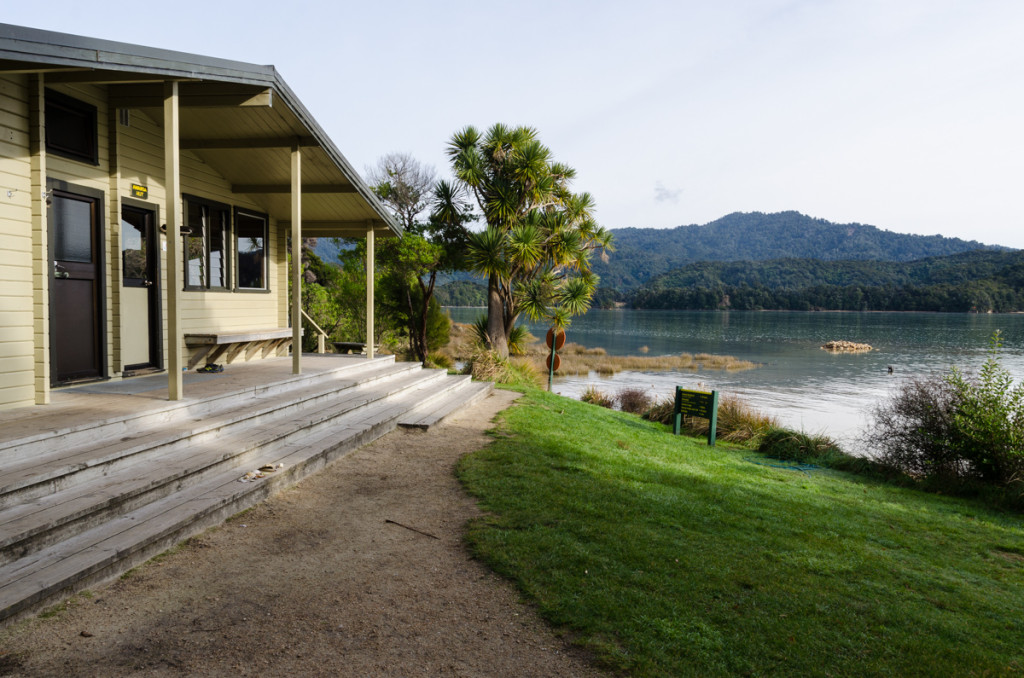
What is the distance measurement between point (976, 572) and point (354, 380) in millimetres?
7646

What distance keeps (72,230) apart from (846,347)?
155ft

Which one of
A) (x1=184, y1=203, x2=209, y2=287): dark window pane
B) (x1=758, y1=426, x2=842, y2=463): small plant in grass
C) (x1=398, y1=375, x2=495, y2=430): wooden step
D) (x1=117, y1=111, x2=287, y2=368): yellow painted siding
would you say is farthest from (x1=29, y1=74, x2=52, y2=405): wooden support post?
(x1=758, y1=426, x2=842, y2=463): small plant in grass

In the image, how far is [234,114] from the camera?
7.19 metres

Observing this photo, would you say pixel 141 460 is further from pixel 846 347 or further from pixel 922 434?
pixel 846 347

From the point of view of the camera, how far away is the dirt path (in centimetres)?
270

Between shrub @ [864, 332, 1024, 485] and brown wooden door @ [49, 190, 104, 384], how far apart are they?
38.1 feet

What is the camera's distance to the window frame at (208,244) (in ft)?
28.6

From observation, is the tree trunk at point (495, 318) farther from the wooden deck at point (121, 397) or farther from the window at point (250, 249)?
the wooden deck at point (121, 397)

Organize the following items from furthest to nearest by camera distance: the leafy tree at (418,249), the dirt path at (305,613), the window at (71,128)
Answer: the leafy tree at (418,249), the window at (71,128), the dirt path at (305,613)

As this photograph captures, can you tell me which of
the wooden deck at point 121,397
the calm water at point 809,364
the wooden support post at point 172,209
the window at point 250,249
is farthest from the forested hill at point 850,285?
the wooden support post at point 172,209

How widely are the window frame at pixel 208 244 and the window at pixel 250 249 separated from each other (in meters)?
0.19

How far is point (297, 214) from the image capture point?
786 cm

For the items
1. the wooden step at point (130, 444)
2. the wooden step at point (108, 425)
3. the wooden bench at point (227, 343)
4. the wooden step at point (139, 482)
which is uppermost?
the wooden bench at point (227, 343)

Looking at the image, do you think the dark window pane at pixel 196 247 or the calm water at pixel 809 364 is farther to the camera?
the calm water at pixel 809 364
